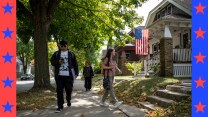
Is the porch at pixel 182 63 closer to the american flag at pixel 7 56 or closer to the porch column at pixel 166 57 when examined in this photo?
the porch column at pixel 166 57

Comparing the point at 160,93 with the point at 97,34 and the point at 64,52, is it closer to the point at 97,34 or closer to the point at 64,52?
the point at 64,52

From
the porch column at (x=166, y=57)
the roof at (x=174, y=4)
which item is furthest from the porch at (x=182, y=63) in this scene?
the roof at (x=174, y=4)

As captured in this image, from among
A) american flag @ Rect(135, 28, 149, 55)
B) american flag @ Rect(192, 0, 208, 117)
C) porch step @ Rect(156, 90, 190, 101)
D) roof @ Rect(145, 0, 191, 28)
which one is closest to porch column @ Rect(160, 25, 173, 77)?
roof @ Rect(145, 0, 191, 28)

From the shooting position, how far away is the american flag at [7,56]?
7.18 feet

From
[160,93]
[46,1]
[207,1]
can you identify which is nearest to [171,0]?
[46,1]

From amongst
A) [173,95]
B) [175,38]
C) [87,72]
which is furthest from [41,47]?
[175,38]

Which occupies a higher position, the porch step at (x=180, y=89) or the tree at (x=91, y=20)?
the tree at (x=91, y=20)

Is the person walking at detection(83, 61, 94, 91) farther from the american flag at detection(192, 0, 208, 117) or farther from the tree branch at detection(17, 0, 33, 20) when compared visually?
the american flag at detection(192, 0, 208, 117)

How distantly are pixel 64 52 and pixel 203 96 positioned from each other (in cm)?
621

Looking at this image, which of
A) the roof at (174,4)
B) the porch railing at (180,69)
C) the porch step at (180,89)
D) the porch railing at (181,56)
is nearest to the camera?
the porch step at (180,89)

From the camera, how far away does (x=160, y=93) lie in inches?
405

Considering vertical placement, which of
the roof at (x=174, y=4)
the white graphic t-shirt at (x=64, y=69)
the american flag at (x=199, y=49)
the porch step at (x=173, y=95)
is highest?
the roof at (x=174, y=4)

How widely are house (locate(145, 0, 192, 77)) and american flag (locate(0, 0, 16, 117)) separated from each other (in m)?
17.8

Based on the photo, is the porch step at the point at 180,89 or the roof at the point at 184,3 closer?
the porch step at the point at 180,89
